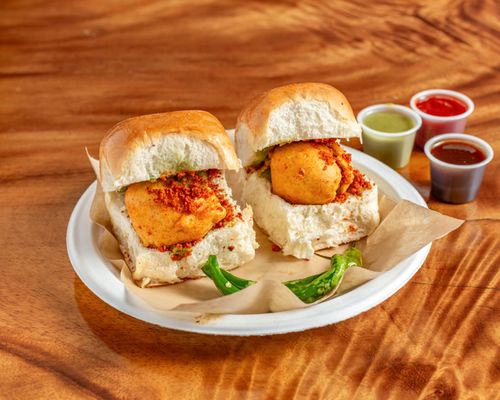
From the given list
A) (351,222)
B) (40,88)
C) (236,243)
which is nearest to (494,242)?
(351,222)

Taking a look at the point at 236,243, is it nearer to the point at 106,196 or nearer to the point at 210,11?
the point at 106,196

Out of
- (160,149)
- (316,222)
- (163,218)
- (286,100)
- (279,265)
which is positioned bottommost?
(279,265)

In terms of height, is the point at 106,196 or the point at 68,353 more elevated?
the point at 106,196

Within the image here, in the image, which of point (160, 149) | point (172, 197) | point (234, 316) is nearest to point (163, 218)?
point (172, 197)

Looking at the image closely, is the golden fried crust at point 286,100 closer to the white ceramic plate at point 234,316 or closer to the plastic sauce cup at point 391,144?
the plastic sauce cup at point 391,144

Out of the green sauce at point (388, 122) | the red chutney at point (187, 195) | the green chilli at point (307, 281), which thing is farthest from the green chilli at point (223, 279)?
the green sauce at point (388, 122)

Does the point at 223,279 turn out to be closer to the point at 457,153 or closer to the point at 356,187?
the point at 356,187

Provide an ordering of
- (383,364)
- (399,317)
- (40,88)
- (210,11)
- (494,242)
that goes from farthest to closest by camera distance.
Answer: (210,11) → (40,88) → (494,242) → (399,317) → (383,364)
